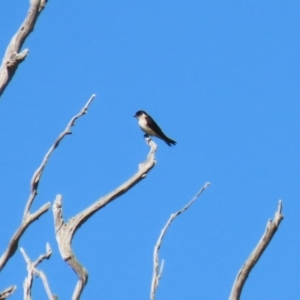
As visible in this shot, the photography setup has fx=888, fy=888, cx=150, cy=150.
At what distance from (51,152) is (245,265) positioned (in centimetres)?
144

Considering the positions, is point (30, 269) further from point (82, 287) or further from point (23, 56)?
point (23, 56)

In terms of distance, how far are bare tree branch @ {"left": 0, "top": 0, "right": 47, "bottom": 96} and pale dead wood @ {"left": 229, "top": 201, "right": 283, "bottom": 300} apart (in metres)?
1.49

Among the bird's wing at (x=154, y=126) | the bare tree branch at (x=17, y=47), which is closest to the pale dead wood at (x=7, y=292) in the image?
the bare tree branch at (x=17, y=47)

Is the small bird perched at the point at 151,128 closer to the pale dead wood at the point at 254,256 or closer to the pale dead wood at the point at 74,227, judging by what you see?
the pale dead wood at the point at 74,227

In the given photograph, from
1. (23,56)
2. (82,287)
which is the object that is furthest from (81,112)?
(82,287)

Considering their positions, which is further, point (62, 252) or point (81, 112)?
point (81, 112)

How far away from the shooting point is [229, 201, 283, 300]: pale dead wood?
4.25m

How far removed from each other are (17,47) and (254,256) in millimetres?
1745

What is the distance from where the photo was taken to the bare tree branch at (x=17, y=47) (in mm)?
4605

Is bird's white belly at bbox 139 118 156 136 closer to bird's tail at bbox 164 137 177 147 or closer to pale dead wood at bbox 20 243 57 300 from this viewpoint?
bird's tail at bbox 164 137 177 147

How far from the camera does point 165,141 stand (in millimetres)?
16750

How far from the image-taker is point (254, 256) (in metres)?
4.41

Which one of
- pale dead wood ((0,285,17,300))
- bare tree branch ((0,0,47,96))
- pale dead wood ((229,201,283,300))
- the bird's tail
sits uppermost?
the bird's tail

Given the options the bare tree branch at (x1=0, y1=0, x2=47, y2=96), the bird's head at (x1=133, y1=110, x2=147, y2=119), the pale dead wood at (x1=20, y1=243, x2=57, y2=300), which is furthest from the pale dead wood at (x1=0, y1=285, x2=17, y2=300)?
the bird's head at (x1=133, y1=110, x2=147, y2=119)
